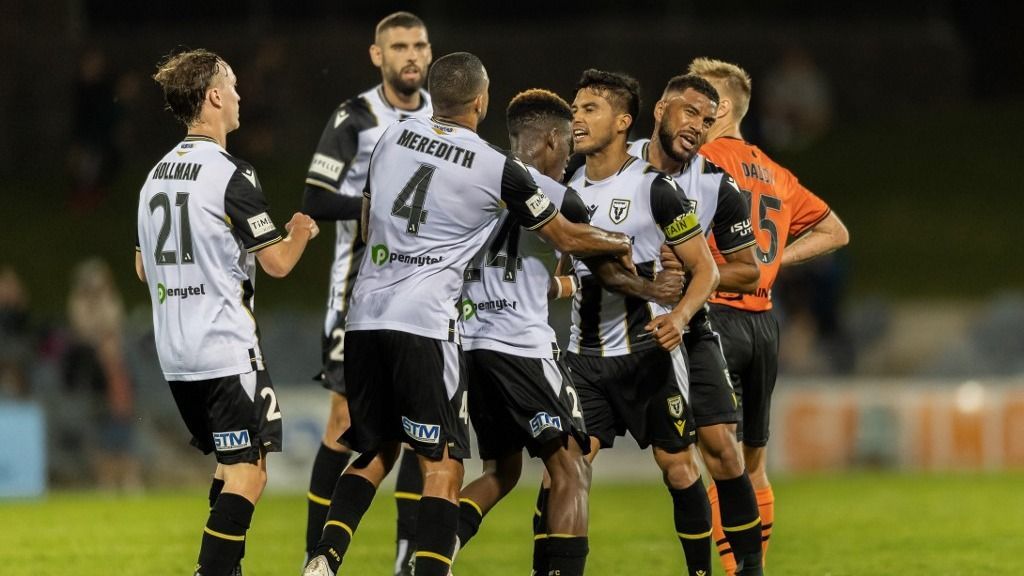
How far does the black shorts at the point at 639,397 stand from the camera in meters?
7.46

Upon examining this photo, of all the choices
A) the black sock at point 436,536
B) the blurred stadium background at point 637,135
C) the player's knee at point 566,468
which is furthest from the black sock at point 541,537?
the blurred stadium background at point 637,135

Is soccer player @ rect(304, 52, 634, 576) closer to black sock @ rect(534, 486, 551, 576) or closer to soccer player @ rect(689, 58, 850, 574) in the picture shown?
black sock @ rect(534, 486, 551, 576)

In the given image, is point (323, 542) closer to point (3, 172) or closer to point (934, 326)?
point (934, 326)

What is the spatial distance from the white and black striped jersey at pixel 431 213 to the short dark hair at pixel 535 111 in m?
0.43

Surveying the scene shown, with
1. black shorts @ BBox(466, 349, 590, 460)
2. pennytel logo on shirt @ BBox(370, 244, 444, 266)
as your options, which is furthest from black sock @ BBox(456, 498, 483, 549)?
pennytel logo on shirt @ BBox(370, 244, 444, 266)

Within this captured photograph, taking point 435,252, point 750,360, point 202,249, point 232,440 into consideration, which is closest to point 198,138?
point 202,249

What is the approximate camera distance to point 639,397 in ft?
24.6

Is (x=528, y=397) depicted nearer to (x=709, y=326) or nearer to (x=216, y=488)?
(x=709, y=326)

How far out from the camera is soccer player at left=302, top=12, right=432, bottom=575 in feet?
27.9

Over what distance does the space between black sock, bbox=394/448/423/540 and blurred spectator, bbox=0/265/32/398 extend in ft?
26.4

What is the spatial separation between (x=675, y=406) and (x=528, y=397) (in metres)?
0.76

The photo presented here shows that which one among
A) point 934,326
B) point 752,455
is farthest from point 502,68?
point 752,455

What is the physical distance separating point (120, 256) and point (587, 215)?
16.5m

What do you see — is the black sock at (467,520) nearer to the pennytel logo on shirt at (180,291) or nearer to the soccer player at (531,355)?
the soccer player at (531,355)
